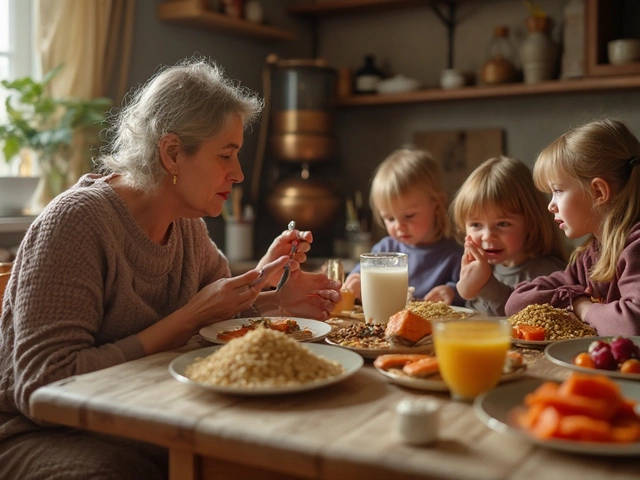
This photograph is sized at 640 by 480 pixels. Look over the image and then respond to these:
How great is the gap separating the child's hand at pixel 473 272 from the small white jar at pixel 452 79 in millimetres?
1968

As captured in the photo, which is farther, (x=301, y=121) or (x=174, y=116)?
(x=301, y=121)

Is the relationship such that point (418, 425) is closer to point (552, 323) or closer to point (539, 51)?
point (552, 323)

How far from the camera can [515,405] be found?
1025 mm

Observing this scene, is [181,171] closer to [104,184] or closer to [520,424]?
[104,184]

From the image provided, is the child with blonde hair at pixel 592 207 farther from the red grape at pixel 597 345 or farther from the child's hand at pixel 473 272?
the red grape at pixel 597 345

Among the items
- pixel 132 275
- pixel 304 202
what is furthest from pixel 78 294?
pixel 304 202

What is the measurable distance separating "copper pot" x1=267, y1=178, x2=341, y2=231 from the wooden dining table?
8.02 ft

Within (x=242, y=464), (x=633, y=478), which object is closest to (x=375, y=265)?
(x=242, y=464)

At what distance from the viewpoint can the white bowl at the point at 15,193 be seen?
110 inches

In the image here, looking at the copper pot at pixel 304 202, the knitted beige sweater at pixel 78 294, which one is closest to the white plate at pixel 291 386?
the knitted beige sweater at pixel 78 294

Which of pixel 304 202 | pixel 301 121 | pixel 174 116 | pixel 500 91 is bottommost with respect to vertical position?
pixel 304 202

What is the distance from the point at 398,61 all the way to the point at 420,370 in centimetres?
324

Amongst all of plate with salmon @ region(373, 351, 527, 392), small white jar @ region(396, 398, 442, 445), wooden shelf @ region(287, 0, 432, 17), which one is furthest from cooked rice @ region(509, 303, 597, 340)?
wooden shelf @ region(287, 0, 432, 17)

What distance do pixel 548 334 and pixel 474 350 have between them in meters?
0.52
